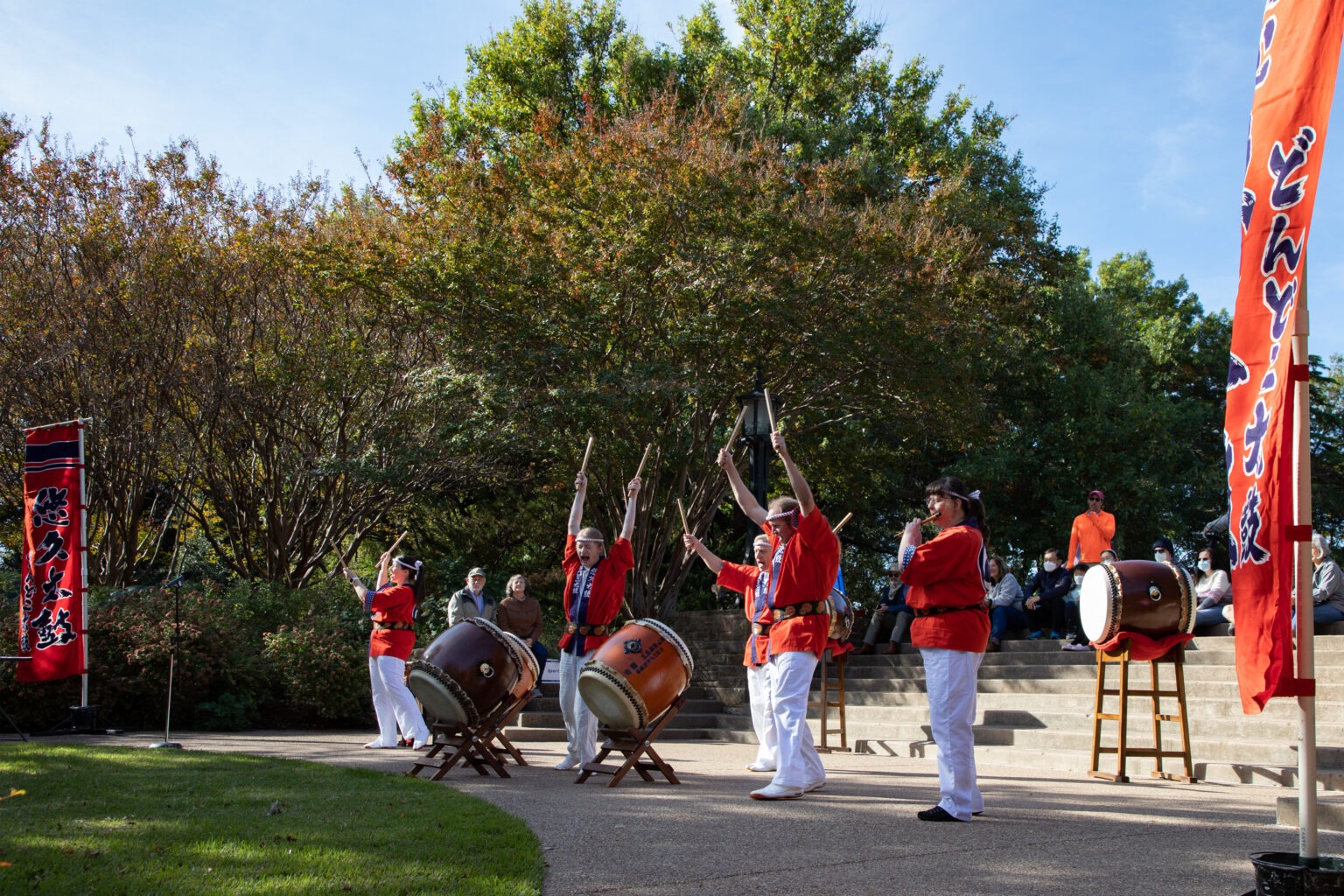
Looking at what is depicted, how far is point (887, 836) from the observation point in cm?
570

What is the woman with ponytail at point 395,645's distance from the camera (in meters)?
10.6

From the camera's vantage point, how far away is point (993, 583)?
15.4 m

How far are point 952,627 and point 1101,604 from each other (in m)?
3.18

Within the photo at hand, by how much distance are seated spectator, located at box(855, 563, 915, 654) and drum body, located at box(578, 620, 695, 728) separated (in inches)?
315

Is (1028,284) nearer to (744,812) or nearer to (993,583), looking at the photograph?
(993,583)

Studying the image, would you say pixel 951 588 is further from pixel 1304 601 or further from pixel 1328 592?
pixel 1328 592

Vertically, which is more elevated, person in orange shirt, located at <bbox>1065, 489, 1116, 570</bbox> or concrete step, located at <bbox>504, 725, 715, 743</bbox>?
person in orange shirt, located at <bbox>1065, 489, 1116, 570</bbox>

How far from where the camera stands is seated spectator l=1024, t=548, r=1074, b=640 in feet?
50.5

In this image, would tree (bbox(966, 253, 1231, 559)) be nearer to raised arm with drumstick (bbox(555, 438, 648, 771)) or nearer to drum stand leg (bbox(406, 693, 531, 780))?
raised arm with drumstick (bbox(555, 438, 648, 771))

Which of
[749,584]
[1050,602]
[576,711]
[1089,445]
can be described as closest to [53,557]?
[576,711]

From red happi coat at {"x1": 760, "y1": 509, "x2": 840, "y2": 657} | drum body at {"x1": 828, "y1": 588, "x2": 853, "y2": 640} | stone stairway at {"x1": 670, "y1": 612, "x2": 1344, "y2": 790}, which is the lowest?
stone stairway at {"x1": 670, "y1": 612, "x2": 1344, "y2": 790}

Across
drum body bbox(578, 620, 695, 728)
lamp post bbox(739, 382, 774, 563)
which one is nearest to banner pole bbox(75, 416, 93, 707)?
drum body bbox(578, 620, 695, 728)

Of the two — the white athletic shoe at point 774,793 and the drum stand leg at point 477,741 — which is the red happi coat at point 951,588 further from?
the drum stand leg at point 477,741

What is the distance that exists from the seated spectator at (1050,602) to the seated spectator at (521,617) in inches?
257
